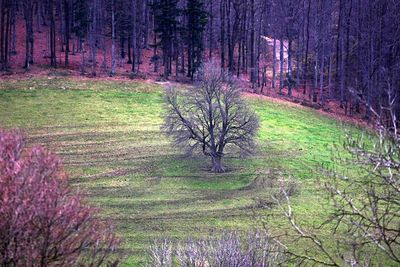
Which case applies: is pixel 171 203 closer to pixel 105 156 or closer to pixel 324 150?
pixel 105 156

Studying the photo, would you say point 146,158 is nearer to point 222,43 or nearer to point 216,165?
point 216,165

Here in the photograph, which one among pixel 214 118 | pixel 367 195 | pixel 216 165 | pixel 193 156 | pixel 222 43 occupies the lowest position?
pixel 216 165

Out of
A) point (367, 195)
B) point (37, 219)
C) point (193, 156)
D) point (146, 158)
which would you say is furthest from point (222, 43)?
point (367, 195)

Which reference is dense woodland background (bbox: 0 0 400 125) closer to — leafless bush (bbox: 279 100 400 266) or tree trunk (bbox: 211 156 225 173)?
tree trunk (bbox: 211 156 225 173)

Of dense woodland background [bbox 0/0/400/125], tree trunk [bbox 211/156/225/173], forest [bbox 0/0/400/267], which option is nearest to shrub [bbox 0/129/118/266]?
forest [bbox 0/0/400/267]

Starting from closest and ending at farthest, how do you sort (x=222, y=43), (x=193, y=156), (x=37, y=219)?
(x=37, y=219)
(x=193, y=156)
(x=222, y=43)
